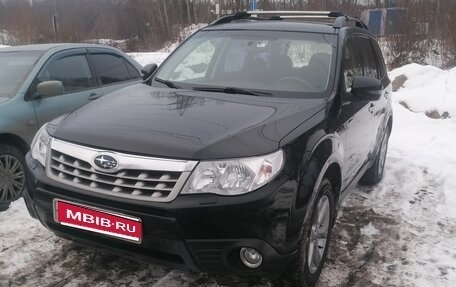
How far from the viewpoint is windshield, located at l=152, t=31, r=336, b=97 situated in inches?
136

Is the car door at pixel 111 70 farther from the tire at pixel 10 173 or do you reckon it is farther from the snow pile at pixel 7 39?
the snow pile at pixel 7 39

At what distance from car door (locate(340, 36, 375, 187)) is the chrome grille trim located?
1.46m

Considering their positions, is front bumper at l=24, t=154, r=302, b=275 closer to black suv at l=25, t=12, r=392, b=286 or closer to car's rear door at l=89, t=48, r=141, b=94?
black suv at l=25, t=12, r=392, b=286

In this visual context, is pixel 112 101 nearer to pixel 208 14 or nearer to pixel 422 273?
pixel 422 273

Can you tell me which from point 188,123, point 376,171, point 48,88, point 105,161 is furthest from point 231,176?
point 376,171

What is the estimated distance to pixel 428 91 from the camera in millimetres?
9547

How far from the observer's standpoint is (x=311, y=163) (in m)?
2.63

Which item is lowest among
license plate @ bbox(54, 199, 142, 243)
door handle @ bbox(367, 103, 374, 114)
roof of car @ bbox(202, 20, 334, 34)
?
license plate @ bbox(54, 199, 142, 243)

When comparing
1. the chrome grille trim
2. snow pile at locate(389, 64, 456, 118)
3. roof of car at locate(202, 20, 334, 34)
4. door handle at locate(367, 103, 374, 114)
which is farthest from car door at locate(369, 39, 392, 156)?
snow pile at locate(389, 64, 456, 118)

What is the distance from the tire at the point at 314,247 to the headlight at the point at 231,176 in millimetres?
449

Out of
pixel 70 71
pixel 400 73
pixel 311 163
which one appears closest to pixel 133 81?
pixel 70 71

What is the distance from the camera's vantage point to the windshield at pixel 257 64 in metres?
3.45

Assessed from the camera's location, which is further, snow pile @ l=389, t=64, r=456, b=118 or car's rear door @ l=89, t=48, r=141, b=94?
snow pile @ l=389, t=64, r=456, b=118

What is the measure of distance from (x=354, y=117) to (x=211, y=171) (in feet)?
5.42
